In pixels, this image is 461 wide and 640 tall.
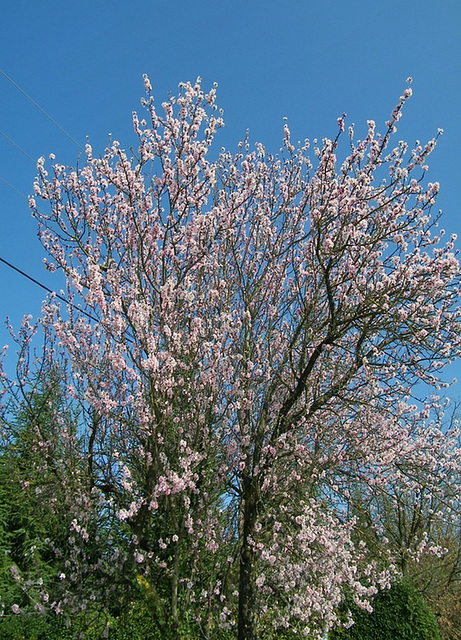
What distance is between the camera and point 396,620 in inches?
353

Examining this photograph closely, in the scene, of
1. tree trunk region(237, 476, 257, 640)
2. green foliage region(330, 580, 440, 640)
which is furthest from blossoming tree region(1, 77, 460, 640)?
green foliage region(330, 580, 440, 640)

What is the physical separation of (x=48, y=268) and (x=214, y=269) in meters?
2.10

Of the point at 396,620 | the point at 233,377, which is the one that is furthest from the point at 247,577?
the point at 396,620

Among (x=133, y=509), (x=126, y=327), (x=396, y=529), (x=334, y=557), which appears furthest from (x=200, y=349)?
(x=396, y=529)

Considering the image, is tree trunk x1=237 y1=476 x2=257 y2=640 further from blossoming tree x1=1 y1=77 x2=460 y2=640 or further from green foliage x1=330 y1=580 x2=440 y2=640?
green foliage x1=330 y1=580 x2=440 y2=640

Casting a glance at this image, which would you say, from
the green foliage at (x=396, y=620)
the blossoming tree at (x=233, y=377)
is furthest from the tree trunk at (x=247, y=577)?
the green foliage at (x=396, y=620)

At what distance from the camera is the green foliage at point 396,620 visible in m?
8.90

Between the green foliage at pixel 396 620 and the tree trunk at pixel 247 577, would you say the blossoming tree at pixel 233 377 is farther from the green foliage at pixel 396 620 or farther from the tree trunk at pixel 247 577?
the green foliage at pixel 396 620

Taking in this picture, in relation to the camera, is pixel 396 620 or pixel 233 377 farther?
pixel 396 620

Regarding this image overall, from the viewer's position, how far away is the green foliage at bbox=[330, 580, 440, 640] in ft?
29.2

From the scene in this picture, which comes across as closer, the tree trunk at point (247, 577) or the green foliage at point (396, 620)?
the tree trunk at point (247, 577)

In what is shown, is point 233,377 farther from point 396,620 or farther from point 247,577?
point 396,620

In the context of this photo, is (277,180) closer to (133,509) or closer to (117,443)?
(117,443)

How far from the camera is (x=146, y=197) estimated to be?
5832mm
